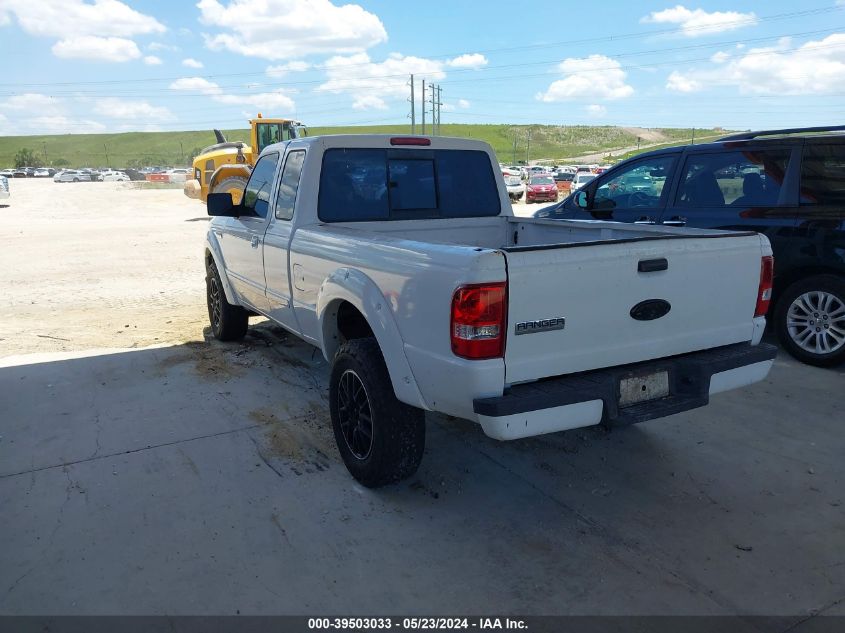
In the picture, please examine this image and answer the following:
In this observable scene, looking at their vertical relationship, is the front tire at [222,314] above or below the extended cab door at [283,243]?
below

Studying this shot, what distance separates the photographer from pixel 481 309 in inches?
110

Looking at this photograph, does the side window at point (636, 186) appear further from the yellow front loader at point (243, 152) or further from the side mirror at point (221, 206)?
the yellow front loader at point (243, 152)

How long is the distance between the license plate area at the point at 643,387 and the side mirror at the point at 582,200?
4395 millimetres

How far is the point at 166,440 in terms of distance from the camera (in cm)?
442

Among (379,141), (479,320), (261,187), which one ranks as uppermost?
(379,141)

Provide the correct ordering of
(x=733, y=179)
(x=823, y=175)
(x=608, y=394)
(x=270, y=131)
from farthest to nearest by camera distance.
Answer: (x=270, y=131), (x=733, y=179), (x=823, y=175), (x=608, y=394)

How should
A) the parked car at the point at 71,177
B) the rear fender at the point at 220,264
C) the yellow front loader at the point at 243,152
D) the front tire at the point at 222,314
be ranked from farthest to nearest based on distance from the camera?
the parked car at the point at 71,177 → the yellow front loader at the point at 243,152 → the front tire at the point at 222,314 → the rear fender at the point at 220,264

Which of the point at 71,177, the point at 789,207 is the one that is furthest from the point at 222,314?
the point at 71,177

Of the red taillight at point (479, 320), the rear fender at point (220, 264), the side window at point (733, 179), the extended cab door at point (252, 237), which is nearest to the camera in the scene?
the red taillight at point (479, 320)

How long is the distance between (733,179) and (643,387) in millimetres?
3881

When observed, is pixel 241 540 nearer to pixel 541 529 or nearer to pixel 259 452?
pixel 259 452

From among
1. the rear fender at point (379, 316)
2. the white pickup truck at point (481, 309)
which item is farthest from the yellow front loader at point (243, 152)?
the rear fender at point (379, 316)

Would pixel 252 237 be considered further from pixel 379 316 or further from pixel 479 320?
pixel 479 320

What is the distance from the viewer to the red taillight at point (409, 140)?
4.78 m
